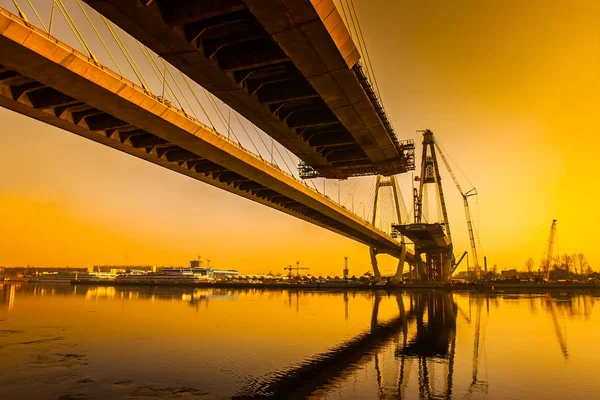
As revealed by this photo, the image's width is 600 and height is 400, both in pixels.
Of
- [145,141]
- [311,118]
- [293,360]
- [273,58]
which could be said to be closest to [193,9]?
[273,58]

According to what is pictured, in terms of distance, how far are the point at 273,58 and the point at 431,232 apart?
76.9m

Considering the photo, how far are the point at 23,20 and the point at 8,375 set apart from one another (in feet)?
49.9

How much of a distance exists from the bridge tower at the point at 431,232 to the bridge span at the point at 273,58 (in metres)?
58.5

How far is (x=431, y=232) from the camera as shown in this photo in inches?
3597

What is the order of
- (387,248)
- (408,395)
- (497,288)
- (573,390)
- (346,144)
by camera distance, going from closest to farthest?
1. (408,395)
2. (573,390)
3. (346,144)
4. (387,248)
5. (497,288)

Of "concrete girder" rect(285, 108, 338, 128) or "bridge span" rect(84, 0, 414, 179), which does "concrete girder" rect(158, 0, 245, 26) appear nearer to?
"bridge span" rect(84, 0, 414, 179)

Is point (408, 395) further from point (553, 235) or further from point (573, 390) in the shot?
point (553, 235)

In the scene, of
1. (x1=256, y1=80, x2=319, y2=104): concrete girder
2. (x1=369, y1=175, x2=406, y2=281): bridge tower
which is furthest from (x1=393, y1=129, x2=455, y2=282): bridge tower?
(x1=256, y1=80, x2=319, y2=104): concrete girder

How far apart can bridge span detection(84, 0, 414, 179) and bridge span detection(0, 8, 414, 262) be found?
2.98m

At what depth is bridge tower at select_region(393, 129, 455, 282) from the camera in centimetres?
9056

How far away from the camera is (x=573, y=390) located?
1666 cm

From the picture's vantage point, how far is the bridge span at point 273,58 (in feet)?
61.0

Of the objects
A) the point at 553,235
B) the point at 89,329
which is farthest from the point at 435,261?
the point at 89,329

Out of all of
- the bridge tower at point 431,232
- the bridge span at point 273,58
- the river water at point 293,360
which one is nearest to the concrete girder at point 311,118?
the bridge span at point 273,58
